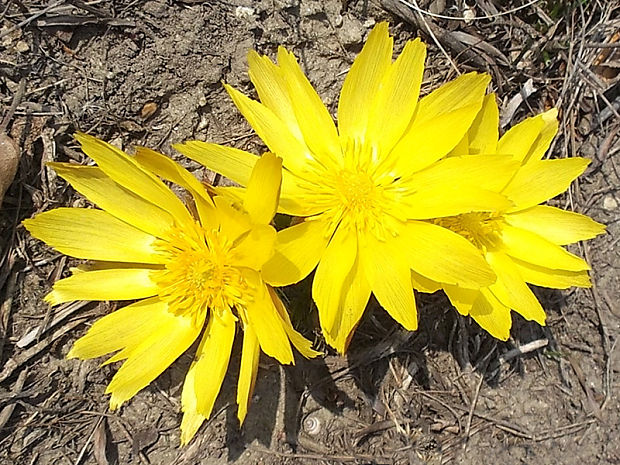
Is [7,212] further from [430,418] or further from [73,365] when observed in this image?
[430,418]

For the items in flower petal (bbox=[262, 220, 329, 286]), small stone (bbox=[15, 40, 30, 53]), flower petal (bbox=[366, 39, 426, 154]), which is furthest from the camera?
Result: small stone (bbox=[15, 40, 30, 53])

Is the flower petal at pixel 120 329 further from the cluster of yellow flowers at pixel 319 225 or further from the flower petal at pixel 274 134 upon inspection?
the flower petal at pixel 274 134

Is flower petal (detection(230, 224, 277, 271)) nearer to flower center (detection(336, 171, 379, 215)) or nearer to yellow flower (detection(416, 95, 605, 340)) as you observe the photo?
flower center (detection(336, 171, 379, 215))

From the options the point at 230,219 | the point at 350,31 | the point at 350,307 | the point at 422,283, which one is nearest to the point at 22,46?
the point at 230,219

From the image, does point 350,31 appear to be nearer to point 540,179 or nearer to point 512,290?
point 540,179

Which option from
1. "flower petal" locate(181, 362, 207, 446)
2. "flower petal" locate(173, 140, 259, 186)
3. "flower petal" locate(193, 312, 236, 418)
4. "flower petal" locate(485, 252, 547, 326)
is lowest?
"flower petal" locate(181, 362, 207, 446)

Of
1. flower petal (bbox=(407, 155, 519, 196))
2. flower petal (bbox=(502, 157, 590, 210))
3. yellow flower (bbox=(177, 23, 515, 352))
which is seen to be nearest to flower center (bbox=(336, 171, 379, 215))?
yellow flower (bbox=(177, 23, 515, 352))

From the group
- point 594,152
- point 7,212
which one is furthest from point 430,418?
point 7,212
